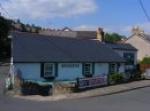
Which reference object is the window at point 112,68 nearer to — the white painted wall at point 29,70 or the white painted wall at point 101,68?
the white painted wall at point 101,68

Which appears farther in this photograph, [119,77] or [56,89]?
[119,77]

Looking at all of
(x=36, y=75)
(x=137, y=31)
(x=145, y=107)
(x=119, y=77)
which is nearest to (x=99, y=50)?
(x=119, y=77)

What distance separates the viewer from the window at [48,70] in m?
36.8

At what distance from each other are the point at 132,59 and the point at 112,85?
22.3 meters

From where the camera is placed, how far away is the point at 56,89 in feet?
98.6

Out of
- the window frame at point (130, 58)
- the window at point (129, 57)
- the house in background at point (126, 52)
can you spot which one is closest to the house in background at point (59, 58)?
the house in background at point (126, 52)

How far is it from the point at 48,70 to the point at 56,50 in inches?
137

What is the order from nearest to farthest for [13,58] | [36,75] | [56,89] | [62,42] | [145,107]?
[145,107], [56,89], [13,58], [36,75], [62,42]

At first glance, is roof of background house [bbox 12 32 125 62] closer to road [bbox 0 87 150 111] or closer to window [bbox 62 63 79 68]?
window [bbox 62 63 79 68]

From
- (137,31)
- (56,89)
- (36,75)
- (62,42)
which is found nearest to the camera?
(56,89)

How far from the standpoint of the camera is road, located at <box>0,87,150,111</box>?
71.5 feet

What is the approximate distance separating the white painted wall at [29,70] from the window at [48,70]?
75 centimetres

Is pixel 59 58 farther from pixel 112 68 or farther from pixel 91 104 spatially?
pixel 91 104

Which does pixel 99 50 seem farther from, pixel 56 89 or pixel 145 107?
pixel 145 107
